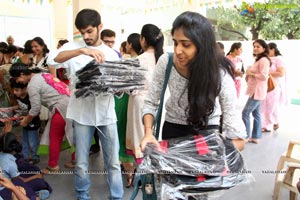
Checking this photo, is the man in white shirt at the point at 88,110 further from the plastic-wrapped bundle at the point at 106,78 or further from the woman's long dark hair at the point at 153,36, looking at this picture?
the woman's long dark hair at the point at 153,36

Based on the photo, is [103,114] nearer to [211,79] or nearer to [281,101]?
[211,79]

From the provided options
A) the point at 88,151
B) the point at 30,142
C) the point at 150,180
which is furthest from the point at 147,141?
the point at 30,142

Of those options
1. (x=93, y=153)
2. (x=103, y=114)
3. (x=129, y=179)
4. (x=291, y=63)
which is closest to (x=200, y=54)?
(x=103, y=114)

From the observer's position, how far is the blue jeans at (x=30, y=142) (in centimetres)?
308

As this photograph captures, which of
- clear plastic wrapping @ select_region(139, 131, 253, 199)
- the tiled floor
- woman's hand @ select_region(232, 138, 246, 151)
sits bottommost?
the tiled floor

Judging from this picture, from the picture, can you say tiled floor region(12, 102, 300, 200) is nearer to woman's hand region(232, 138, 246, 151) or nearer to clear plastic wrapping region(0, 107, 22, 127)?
woman's hand region(232, 138, 246, 151)

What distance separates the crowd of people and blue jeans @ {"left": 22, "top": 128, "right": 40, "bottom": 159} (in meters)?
0.01

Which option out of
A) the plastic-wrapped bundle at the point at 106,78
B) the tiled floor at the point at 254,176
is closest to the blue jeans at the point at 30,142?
the tiled floor at the point at 254,176

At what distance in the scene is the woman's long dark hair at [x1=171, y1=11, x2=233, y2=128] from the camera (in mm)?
1166

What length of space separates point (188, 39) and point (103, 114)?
1037mm

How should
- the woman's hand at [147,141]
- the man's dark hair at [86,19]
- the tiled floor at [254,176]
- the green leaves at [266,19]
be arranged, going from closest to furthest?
the woman's hand at [147,141]
the man's dark hair at [86,19]
the tiled floor at [254,176]
the green leaves at [266,19]

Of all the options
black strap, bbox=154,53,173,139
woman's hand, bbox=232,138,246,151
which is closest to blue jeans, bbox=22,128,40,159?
black strap, bbox=154,53,173,139

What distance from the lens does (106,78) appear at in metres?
1.82

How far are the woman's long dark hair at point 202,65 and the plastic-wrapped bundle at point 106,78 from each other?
715 mm
